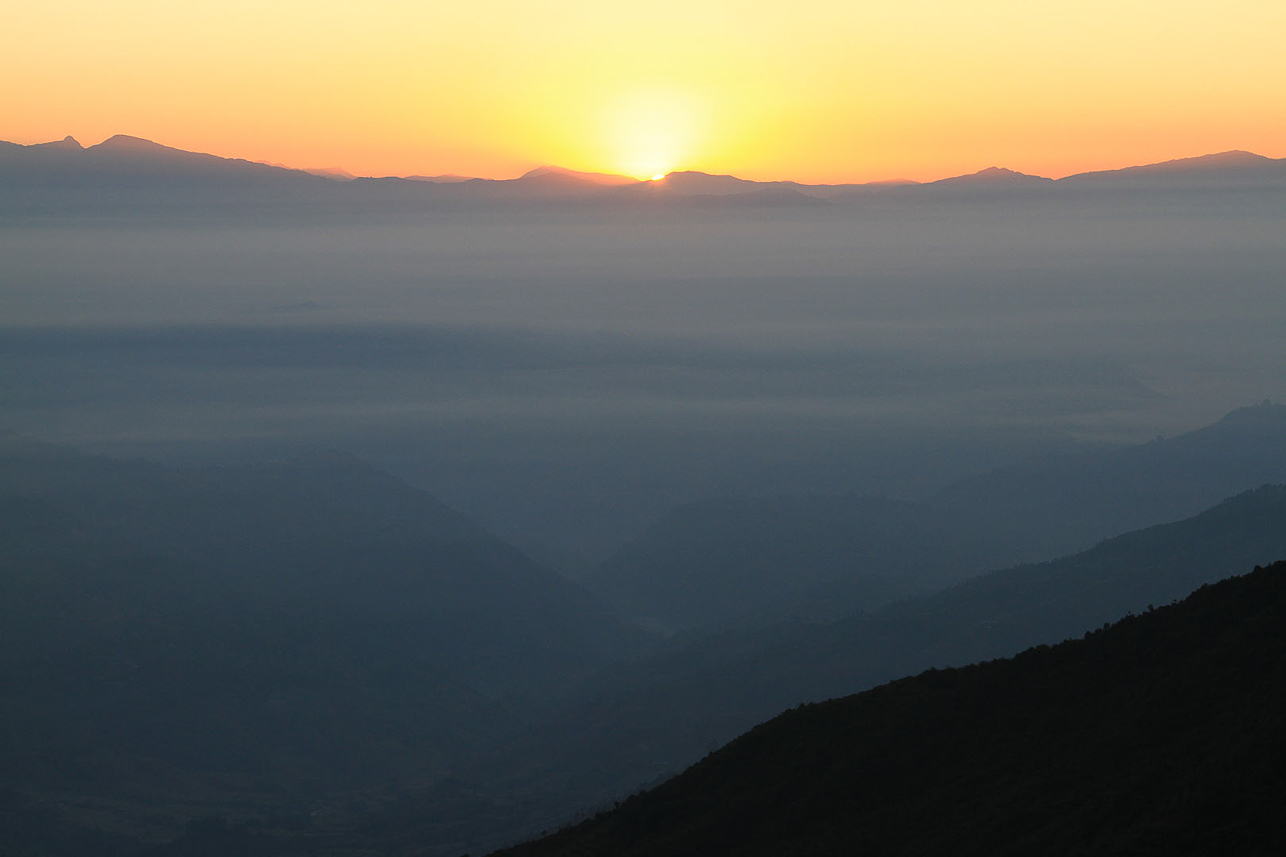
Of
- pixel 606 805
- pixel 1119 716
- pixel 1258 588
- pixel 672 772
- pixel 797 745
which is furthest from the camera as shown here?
pixel 672 772

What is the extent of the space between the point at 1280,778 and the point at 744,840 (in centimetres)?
1975

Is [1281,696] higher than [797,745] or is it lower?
higher

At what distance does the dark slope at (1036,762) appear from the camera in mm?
30031

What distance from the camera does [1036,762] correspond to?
3881cm

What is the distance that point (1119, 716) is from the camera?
38656 millimetres

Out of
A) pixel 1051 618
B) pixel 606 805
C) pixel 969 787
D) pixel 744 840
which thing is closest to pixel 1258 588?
pixel 969 787

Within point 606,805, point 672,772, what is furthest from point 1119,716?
point 672,772

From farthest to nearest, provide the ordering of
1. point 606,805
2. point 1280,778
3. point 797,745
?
point 606,805
point 797,745
point 1280,778

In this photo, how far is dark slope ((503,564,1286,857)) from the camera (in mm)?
30031

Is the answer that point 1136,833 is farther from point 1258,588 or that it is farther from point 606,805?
point 606,805

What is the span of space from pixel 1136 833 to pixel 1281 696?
27.1 feet

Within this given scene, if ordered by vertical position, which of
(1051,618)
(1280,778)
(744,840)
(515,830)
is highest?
(1280,778)

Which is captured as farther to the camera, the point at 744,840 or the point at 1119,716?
the point at 744,840

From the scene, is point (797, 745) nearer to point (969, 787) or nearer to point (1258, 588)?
point (969, 787)
